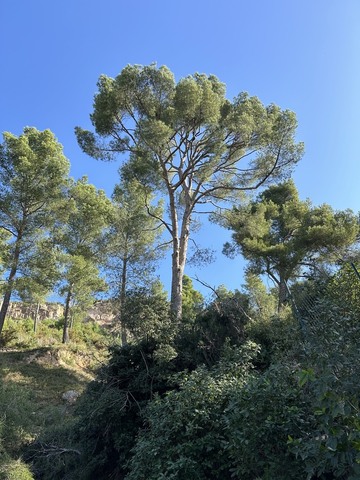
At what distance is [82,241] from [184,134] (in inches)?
270

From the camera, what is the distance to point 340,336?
326 cm

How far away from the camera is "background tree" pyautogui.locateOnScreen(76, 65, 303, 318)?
11.5 meters

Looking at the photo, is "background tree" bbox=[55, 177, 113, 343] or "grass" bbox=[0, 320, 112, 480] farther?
"background tree" bbox=[55, 177, 113, 343]

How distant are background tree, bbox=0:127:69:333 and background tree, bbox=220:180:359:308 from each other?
6.08 m

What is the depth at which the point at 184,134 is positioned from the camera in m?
12.0

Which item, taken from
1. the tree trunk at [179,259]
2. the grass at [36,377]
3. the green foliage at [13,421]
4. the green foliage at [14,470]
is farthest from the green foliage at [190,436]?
the tree trunk at [179,259]

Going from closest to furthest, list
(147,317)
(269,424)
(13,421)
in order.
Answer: (269,424)
(147,317)
(13,421)

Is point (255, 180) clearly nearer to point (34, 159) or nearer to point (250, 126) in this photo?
point (250, 126)

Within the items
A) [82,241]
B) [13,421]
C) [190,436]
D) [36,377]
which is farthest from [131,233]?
[190,436]

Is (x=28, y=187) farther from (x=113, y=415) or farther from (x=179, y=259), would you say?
(x=113, y=415)

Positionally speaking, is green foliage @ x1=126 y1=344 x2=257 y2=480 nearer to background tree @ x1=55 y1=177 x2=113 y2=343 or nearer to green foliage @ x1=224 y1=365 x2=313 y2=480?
green foliage @ x1=224 y1=365 x2=313 y2=480

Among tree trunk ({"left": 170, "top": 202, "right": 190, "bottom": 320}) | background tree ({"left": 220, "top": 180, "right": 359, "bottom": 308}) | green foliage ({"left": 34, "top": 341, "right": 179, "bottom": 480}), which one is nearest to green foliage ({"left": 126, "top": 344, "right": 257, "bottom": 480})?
green foliage ({"left": 34, "top": 341, "right": 179, "bottom": 480})

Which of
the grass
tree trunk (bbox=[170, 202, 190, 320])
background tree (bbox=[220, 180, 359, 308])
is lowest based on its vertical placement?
the grass

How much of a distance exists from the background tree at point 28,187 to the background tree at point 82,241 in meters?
0.78
